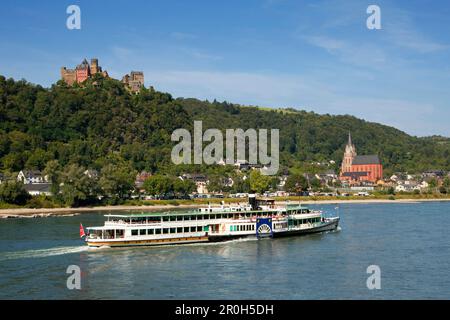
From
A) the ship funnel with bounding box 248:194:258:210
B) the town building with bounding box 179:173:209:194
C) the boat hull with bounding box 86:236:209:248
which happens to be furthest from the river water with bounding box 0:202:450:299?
the town building with bounding box 179:173:209:194

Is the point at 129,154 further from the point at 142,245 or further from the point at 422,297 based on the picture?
the point at 422,297

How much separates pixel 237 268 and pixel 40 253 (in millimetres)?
15854

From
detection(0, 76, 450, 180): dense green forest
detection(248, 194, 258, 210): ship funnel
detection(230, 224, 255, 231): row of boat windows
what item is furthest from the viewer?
detection(0, 76, 450, 180): dense green forest

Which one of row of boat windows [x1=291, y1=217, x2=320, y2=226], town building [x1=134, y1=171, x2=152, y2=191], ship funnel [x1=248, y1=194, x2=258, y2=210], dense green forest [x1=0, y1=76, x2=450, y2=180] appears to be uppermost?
dense green forest [x1=0, y1=76, x2=450, y2=180]

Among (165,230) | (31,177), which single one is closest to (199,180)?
Result: (31,177)

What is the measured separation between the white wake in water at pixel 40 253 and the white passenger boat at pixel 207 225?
155 cm

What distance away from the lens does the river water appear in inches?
1458

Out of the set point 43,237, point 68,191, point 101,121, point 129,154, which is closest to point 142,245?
point 43,237

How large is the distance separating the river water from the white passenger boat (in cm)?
129

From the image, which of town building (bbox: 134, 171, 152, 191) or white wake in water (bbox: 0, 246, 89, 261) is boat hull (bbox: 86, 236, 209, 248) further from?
town building (bbox: 134, 171, 152, 191)

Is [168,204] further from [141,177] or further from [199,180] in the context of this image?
[199,180]

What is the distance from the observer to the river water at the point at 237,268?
3703 cm

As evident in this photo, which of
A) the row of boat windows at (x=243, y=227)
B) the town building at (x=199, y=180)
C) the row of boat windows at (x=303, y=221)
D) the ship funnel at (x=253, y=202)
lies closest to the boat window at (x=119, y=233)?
the row of boat windows at (x=243, y=227)
